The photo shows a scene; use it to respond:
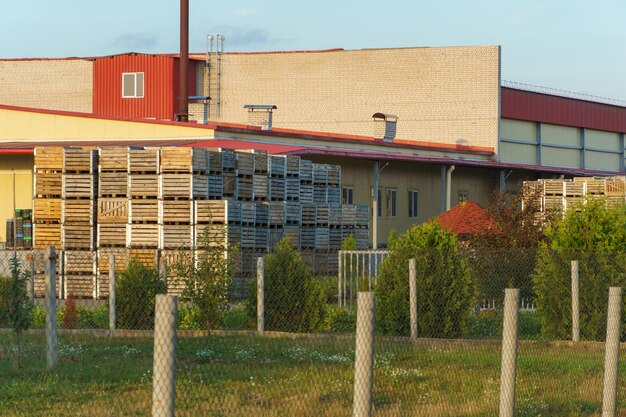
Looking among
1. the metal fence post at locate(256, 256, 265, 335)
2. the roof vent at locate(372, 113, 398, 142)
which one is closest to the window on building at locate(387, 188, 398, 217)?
the roof vent at locate(372, 113, 398, 142)

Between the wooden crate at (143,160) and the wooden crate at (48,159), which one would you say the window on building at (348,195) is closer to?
the wooden crate at (143,160)

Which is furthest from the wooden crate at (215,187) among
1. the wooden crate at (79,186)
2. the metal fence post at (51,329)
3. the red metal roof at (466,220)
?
the metal fence post at (51,329)

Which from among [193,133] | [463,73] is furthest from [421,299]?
[463,73]

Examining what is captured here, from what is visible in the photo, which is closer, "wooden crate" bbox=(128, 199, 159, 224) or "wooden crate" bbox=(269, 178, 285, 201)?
"wooden crate" bbox=(128, 199, 159, 224)

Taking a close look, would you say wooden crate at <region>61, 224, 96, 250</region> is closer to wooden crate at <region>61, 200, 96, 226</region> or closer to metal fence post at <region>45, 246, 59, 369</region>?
wooden crate at <region>61, 200, 96, 226</region>

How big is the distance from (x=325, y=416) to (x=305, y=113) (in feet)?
167

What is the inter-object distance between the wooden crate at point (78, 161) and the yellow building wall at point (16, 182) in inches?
413

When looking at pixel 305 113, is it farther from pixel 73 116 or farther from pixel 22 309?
pixel 22 309

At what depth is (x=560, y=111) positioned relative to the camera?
210 feet

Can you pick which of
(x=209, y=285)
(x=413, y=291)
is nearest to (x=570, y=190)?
(x=413, y=291)

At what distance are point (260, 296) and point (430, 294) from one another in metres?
2.77

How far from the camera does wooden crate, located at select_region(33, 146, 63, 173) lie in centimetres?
2945

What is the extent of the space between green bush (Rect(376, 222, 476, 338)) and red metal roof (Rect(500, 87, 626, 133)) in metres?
40.0

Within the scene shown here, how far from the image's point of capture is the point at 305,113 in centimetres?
6200
